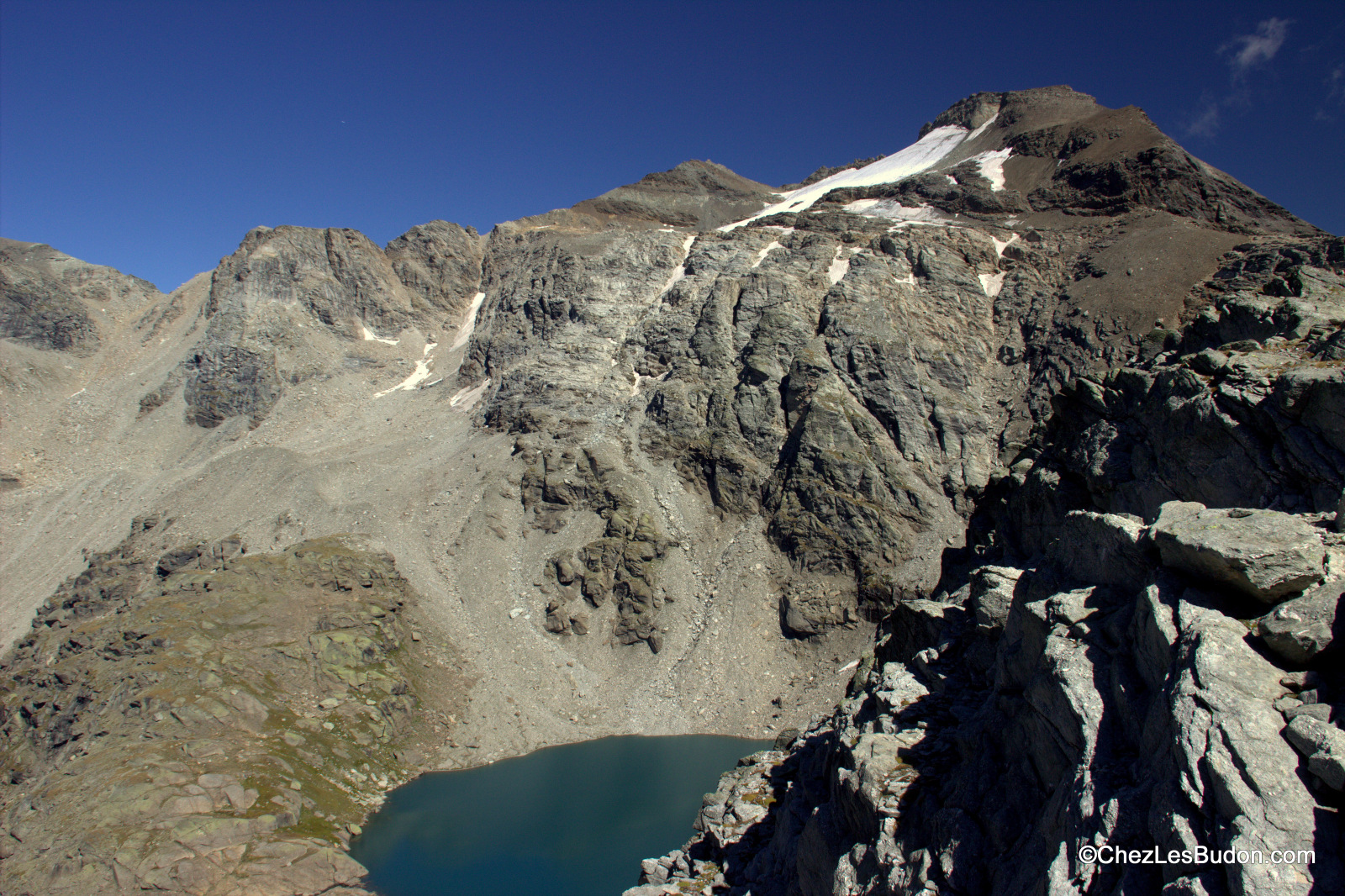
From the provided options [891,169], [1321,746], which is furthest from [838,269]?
[1321,746]

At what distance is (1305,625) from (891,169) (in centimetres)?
11203

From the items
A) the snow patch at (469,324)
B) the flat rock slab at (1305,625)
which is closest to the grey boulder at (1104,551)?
the flat rock slab at (1305,625)

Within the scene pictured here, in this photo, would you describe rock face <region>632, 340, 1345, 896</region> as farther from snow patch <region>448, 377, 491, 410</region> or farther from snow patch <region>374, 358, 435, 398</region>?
snow patch <region>374, 358, 435, 398</region>

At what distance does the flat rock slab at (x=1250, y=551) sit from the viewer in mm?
10070

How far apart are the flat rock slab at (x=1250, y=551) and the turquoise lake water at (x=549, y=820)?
28824mm

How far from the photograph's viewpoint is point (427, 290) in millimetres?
97688

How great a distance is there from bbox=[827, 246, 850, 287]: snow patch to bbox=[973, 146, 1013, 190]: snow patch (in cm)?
2802

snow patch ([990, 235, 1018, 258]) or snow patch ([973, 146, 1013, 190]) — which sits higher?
snow patch ([973, 146, 1013, 190])

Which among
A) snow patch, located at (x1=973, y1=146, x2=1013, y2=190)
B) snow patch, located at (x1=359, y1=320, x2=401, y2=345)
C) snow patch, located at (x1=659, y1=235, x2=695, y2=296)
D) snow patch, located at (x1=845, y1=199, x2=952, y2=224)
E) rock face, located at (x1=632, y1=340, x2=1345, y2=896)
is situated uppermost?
snow patch, located at (x1=973, y1=146, x2=1013, y2=190)

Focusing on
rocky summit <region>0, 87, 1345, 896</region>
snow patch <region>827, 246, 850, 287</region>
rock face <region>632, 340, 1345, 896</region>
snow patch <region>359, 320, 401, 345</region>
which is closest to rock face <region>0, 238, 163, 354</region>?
rocky summit <region>0, 87, 1345, 896</region>

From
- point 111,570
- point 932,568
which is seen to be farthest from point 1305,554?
point 111,570

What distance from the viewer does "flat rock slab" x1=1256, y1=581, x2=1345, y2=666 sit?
922 centimetres

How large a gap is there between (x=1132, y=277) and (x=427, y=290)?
85.1 m

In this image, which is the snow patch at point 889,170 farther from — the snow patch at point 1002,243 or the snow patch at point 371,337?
the snow patch at point 371,337
